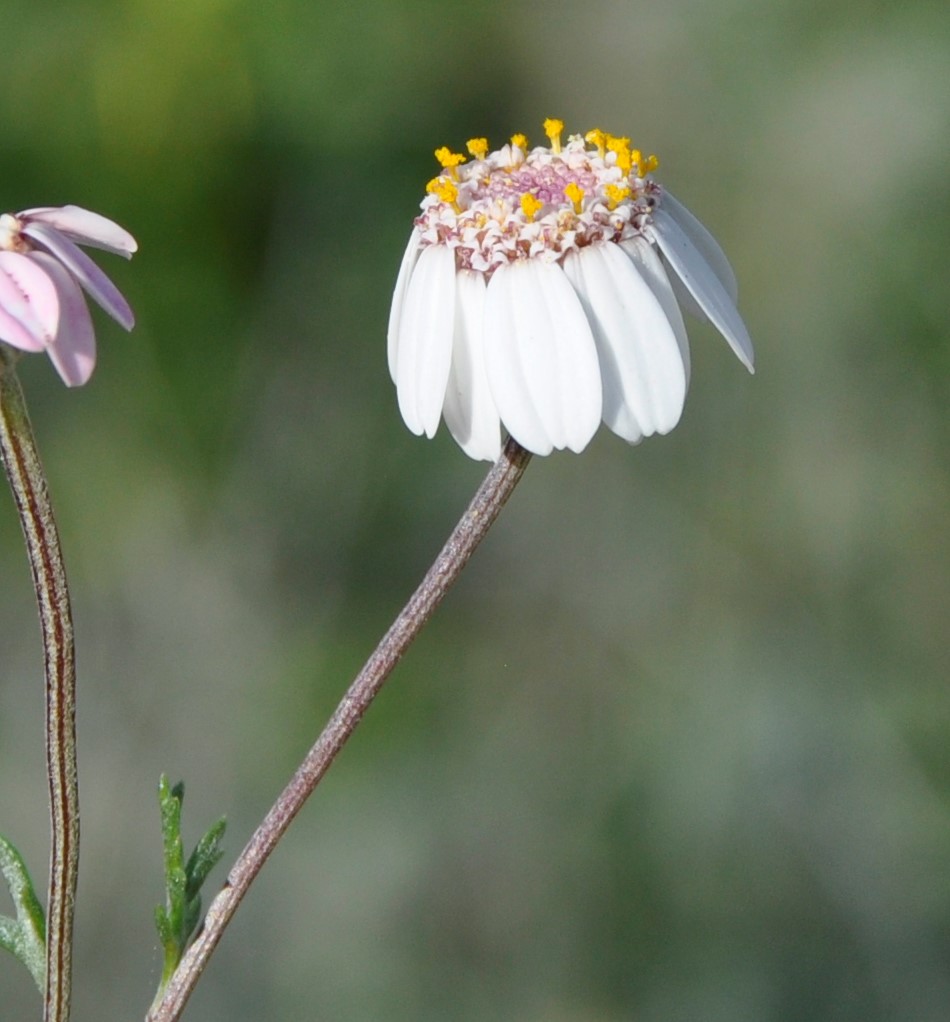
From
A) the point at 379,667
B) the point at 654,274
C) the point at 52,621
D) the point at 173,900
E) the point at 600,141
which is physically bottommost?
the point at 173,900

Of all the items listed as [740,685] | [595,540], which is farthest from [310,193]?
[740,685]

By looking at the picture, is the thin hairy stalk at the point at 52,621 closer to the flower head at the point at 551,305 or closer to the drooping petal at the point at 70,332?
the drooping petal at the point at 70,332

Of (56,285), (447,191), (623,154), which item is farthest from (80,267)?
(623,154)

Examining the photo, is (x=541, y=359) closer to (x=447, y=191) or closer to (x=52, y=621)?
(x=447, y=191)

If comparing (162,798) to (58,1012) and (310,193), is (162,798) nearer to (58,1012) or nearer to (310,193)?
(58,1012)

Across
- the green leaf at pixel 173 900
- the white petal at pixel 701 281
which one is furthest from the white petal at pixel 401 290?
the green leaf at pixel 173 900

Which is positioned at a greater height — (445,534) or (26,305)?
(26,305)

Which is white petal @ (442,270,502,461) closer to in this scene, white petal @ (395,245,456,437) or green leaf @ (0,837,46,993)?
white petal @ (395,245,456,437)
